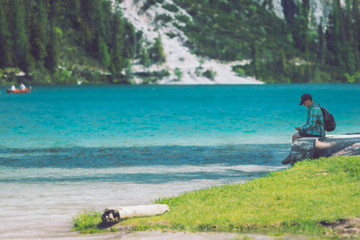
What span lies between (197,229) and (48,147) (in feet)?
89.9

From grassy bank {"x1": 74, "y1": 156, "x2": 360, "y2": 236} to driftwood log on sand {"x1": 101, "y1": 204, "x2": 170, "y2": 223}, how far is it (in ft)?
0.47

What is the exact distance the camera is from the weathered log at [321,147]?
75.5 ft

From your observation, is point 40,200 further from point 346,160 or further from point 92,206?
point 346,160

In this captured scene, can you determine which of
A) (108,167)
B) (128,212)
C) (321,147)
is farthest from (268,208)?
(108,167)

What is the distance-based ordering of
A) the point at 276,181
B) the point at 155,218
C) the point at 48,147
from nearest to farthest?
1. the point at 155,218
2. the point at 276,181
3. the point at 48,147

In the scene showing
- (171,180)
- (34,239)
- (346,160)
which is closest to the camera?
(34,239)

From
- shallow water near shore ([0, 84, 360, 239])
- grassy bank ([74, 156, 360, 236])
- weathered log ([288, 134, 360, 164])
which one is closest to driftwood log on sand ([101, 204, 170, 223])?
grassy bank ([74, 156, 360, 236])

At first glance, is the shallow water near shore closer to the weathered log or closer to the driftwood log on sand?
the driftwood log on sand

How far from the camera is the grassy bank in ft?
42.8

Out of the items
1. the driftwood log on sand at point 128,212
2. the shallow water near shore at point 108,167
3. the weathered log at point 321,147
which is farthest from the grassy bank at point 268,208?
the weathered log at point 321,147

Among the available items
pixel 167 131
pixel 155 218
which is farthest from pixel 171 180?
pixel 167 131

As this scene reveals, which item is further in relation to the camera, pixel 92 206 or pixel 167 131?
pixel 167 131

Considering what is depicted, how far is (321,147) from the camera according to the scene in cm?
2323

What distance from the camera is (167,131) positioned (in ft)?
173
